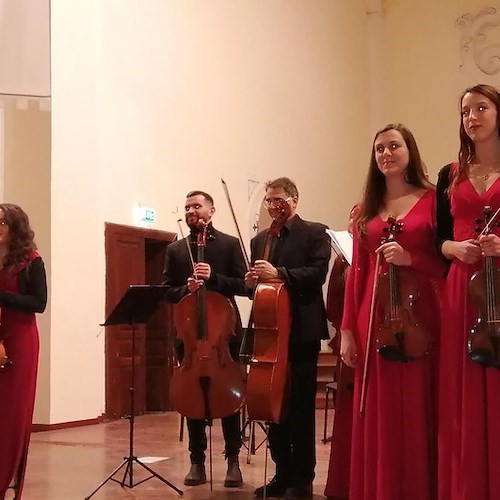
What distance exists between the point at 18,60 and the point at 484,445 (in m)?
3.20

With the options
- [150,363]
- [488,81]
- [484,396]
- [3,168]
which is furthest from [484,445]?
[488,81]

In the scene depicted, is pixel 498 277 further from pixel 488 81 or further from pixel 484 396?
pixel 488 81

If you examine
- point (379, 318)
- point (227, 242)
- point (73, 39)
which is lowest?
point (379, 318)

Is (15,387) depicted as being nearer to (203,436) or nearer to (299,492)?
(203,436)

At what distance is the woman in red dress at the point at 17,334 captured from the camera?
373 cm

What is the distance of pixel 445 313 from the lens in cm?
280

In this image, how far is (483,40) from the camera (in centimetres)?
1269

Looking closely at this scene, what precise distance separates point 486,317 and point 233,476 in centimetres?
222

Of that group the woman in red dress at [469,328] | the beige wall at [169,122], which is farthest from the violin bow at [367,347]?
the beige wall at [169,122]

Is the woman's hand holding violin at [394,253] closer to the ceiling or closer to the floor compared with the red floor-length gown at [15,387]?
closer to the ceiling

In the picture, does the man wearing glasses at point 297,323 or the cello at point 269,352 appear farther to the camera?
the man wearing glasses at point 297,323

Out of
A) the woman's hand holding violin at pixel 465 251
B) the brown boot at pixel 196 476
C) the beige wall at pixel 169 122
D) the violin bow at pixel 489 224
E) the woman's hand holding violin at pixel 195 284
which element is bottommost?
the brown boot at pixel 196 476

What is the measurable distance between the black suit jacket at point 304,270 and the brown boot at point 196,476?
1.07 metres

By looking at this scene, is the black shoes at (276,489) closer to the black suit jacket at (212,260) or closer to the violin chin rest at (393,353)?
the black suit jacket at (212,260)
